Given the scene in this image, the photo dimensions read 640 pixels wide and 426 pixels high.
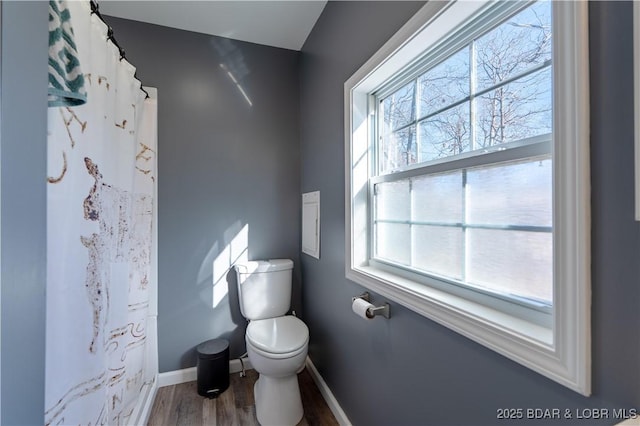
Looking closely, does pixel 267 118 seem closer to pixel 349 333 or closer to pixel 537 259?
pixel 349 333

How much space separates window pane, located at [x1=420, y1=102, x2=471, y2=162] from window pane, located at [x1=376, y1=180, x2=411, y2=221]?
0.16 metres

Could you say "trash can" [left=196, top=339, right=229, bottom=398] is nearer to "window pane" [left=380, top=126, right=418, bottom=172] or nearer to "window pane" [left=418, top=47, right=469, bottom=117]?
"window pane" [left=380, top=126, right=418, bottom=172]

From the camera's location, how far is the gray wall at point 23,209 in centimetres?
54

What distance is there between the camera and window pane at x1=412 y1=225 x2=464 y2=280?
0.97 metres

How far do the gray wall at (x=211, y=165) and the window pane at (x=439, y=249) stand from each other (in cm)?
129

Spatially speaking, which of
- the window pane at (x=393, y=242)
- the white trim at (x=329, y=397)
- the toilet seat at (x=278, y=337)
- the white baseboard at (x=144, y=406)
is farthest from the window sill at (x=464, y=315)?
the white baseboard at (x=144, y=406)

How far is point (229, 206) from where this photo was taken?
212cm

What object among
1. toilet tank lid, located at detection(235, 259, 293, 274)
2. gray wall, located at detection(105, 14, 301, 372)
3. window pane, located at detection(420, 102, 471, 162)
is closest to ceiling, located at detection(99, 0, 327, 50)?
gray wall, located at detection(105, 14, 301, 372)

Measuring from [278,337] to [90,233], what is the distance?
1108 mm

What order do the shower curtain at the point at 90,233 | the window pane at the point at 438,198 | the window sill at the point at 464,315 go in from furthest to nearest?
the window pane at the point at 438,198 < the shower curtain at the point at 90,233 < the window sill at the point at 464,315

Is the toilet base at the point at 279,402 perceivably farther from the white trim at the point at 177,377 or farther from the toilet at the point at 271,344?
the white trim at the point at 177,377

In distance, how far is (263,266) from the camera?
2031 mm

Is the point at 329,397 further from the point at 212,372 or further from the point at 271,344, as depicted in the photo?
the point at 212,372

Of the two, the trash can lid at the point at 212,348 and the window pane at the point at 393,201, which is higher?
the window pane at the point at 393,201
